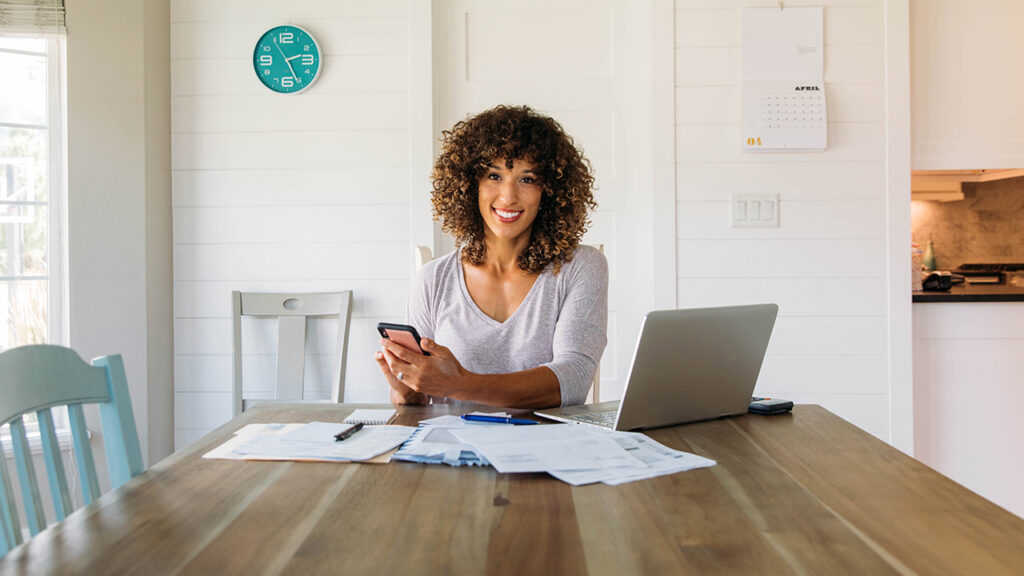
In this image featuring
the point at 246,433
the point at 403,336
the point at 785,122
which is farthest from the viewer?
the point at 785,122

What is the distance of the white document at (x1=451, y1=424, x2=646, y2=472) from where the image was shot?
1.06 metres

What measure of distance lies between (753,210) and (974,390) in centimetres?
106

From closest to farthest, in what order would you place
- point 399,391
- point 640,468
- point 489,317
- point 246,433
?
point 640,468 < point 246,433 < point 399,391 < point 489,317

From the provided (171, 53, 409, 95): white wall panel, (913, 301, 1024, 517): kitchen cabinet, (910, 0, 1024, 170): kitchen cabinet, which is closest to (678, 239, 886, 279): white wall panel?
(913, 301, 1024, 517): kitchen cabinet

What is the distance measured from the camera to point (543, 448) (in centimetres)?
113

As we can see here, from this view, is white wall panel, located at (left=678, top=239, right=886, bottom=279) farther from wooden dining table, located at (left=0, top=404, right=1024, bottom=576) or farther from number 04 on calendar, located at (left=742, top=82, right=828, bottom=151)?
wooden dining table, located at (left=0, top=404, right=1024, bottom=576)

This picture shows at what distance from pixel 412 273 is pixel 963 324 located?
2.05 meters

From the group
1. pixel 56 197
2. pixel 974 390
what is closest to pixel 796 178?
pixel 974 390

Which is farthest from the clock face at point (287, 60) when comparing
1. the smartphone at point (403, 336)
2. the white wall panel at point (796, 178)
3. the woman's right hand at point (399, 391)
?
the smartphone at point (403, 336)

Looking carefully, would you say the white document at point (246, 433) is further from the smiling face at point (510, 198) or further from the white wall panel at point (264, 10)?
the white wall panel at point (264, 10)

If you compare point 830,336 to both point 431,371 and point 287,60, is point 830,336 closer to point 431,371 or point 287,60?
point 431,371

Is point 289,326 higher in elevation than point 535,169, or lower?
lower

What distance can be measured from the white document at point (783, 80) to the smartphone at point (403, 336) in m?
1.82

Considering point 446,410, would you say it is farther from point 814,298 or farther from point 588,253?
point 814,298
